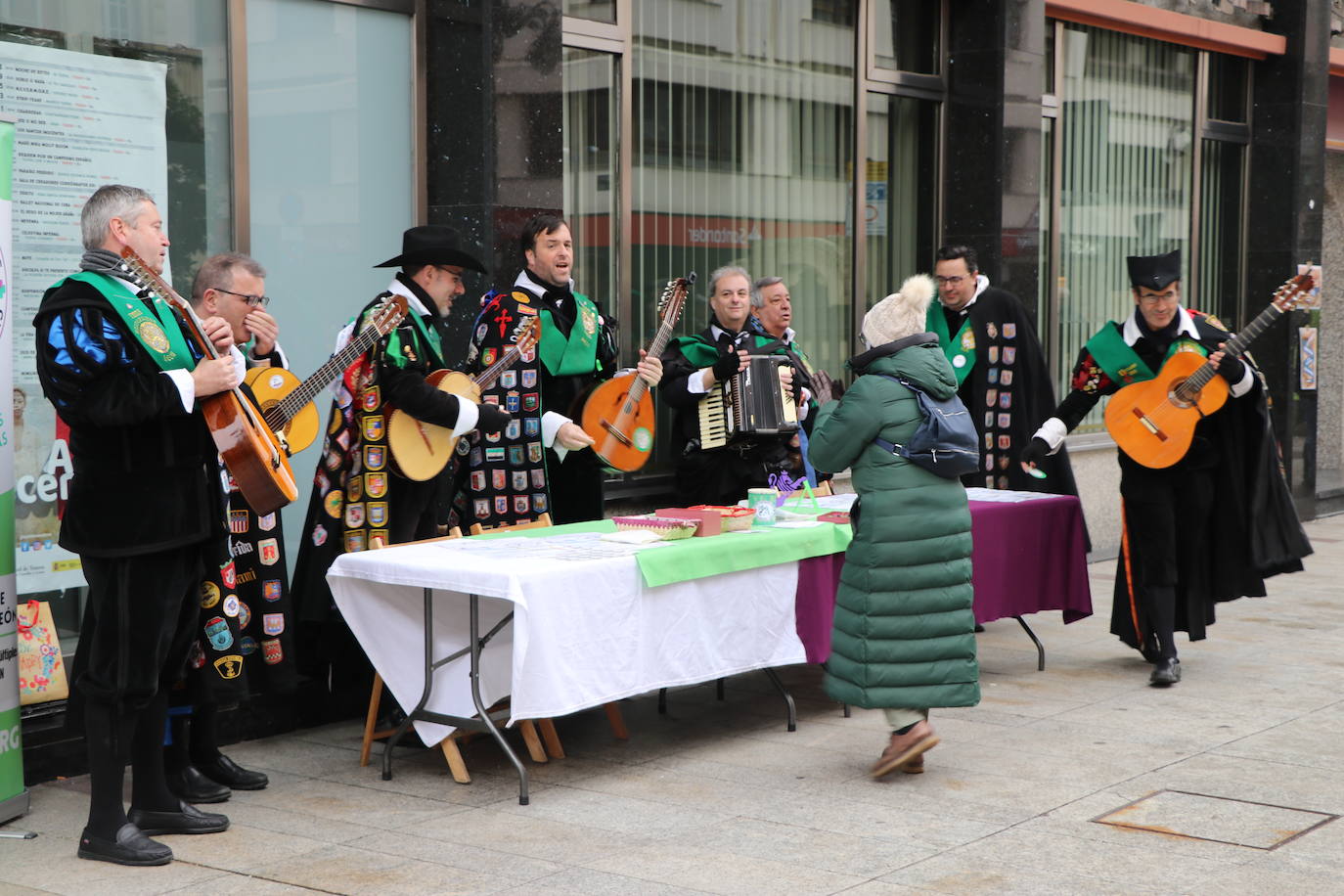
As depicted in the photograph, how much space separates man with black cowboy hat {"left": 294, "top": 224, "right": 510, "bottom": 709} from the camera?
5.81 m

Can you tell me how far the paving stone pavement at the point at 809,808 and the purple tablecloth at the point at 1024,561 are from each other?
375 millimetres

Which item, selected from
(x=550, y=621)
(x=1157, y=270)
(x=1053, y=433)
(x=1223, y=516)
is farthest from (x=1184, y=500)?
(x=550, y=621)

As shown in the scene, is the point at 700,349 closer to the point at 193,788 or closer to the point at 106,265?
the point at 193,788

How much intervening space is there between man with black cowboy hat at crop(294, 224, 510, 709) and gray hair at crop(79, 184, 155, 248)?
3.91 feet

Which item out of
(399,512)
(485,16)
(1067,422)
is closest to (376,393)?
(399,512)

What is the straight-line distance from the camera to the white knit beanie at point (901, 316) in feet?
18.3

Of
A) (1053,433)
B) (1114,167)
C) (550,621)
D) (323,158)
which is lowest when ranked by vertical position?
(550,621)

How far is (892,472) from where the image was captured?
5.50 meters

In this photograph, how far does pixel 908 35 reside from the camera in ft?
33.5

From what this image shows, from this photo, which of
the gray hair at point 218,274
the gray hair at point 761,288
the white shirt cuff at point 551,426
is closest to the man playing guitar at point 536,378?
the white shirt cuff at point 551,426

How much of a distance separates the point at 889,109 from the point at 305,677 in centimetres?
557

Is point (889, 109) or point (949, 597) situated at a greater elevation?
point (889, 109)

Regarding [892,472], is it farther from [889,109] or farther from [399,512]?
[889,109]

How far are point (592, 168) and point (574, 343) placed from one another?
183cm
